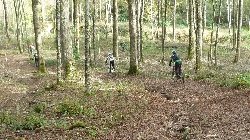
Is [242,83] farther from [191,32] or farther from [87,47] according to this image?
[191,32]

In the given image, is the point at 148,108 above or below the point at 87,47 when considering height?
below

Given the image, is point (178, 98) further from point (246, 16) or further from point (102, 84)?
point (246, 16)

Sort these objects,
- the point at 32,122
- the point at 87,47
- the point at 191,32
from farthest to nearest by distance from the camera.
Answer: the point at 191,32, the point at 87,47, the point at 32,122

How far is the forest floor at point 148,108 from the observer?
9.96 metres

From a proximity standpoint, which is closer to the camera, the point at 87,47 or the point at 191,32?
the point at 87,47

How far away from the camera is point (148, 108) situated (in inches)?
537

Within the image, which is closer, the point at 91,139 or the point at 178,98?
the point at 91,139

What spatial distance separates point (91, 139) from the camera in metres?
9.39

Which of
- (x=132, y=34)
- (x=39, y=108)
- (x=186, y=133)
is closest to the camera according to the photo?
(x=186, y=133)

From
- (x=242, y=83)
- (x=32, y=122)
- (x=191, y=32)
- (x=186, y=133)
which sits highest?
(x=191, y=32)

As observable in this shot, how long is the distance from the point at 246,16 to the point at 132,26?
1899 inches

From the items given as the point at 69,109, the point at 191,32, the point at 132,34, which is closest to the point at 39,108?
Answer: the point at 69,109

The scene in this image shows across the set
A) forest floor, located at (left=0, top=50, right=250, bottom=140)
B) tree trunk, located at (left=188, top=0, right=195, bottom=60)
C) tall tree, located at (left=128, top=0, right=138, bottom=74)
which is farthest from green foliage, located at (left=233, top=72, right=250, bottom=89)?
tree trunk, located at (left=188, top=0, right=195, bottom=60)

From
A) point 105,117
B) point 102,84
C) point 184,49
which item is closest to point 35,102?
point 105,117
